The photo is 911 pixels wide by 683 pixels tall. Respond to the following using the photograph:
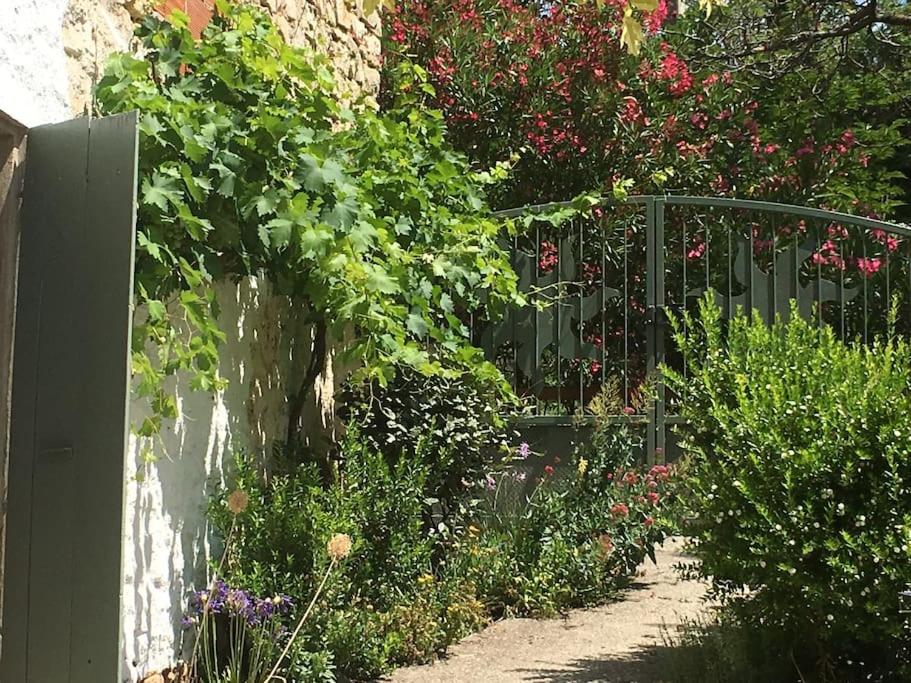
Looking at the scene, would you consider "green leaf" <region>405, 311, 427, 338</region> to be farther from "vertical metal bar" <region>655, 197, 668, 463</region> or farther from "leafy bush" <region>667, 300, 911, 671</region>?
"vertical metal bar" <region>655, 197, 668, 463</region>

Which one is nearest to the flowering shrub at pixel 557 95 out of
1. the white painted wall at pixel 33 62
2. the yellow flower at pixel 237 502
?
the yellow flower at pixel 237 502

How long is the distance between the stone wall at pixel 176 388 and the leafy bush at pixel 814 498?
6.02 ft

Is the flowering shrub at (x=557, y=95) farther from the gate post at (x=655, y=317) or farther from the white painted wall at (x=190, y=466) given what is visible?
the white painted wall at (x=190, y=466)

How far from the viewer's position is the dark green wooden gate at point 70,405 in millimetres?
2559

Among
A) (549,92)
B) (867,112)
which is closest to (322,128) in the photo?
(549,92)

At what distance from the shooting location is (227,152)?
3566mm

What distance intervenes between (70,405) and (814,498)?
90.7 inches

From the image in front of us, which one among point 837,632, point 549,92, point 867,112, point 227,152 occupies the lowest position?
point 837,632

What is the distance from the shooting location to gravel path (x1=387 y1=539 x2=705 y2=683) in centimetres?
400

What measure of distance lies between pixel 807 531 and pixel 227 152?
2311mm

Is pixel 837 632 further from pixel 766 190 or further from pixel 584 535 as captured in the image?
pixel 766 190

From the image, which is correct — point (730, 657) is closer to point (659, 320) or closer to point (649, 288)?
point (659, 320)

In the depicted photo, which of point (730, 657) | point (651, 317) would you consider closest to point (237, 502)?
point (730, 657)

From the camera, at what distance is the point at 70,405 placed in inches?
103
